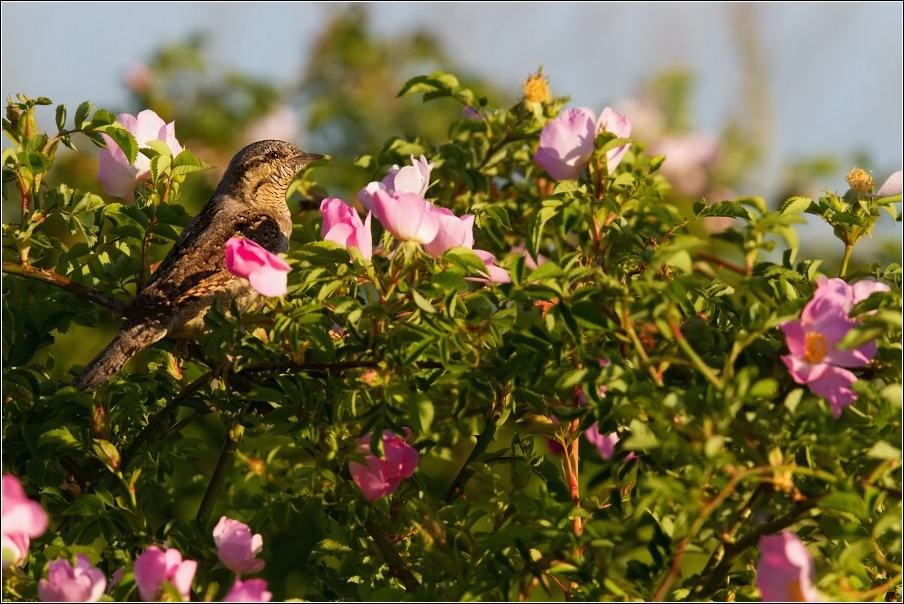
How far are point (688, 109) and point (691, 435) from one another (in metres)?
6.89

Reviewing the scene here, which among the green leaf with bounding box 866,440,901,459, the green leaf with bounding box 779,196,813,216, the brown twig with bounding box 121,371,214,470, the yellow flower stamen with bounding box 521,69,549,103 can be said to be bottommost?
the brown twig with bounding box 121,371,214,470

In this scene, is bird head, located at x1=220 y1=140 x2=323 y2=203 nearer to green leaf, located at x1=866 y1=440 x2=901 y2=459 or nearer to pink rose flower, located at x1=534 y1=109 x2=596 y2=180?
pink rose flower, located at x1=534 y1=109 x2=596 y2=180

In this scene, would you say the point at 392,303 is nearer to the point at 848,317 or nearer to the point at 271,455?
the point at 271,455

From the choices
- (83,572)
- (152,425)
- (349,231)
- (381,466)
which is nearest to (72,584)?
(83,572)

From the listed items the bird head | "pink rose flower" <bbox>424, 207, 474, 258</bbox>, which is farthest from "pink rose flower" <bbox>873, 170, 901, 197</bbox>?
the bird head

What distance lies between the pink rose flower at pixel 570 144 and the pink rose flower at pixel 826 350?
0.82m

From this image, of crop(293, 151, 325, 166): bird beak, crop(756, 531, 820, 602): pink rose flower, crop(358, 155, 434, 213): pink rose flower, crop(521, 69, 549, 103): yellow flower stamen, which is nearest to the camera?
crop(756, 531, 820, 602): pink rose flower

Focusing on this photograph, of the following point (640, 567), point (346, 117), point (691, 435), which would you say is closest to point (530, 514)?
point (640, 567)

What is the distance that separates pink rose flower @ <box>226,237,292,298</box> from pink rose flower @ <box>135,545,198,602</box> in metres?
0.50

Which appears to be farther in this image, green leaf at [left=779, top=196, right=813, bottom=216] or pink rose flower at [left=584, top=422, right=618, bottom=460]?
pink rose flower at [left=584, top=422, right=618, bottom=460]

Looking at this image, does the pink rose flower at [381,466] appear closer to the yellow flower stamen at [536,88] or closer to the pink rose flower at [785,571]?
the pink rose flower at [785,571]

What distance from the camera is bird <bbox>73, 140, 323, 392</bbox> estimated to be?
3018 millimetres

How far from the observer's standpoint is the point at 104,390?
9.15 feet

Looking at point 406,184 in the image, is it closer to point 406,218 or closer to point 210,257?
point 406,218
